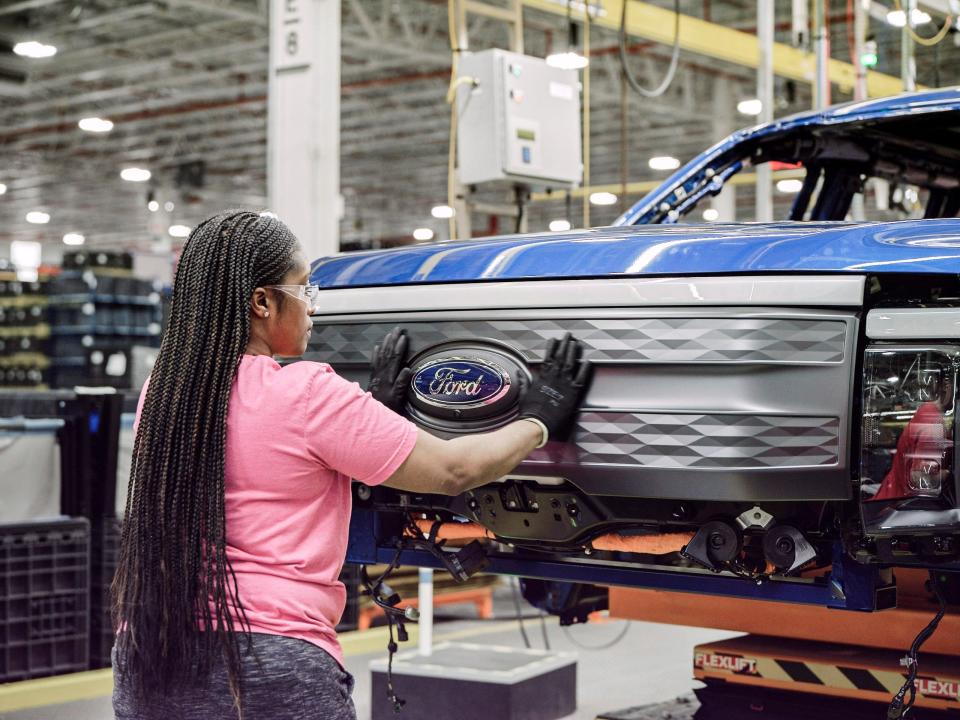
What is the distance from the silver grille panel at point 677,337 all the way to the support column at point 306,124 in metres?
3.15

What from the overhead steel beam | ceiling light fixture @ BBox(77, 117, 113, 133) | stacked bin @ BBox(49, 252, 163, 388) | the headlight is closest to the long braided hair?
the headlight

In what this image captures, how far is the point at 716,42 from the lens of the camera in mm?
12031

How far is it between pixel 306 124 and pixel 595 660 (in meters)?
2.82

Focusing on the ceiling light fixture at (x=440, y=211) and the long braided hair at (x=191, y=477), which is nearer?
the long braided hair at (x=191, y=477)

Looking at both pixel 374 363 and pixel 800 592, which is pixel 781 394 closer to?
pixel 800 592

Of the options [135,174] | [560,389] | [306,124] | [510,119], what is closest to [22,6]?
[135,174]

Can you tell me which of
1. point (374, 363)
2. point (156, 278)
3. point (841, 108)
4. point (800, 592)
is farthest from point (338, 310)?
point (156, 278)

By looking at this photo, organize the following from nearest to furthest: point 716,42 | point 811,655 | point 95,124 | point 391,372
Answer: point 391,372
point 811,655
point 716,42
point 95,124

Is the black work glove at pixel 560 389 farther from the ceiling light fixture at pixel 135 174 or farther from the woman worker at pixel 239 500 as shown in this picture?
the ceiling light fixture at pixel 135 174

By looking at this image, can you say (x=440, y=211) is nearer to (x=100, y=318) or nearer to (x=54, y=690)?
(x=100, y=318)

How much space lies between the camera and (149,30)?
54.9 feet

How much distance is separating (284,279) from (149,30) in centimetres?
1574

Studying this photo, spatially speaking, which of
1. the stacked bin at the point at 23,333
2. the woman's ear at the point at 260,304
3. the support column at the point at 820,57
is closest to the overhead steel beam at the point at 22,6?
the stacked bin at the point at 23,333

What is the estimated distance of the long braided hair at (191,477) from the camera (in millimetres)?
1913
